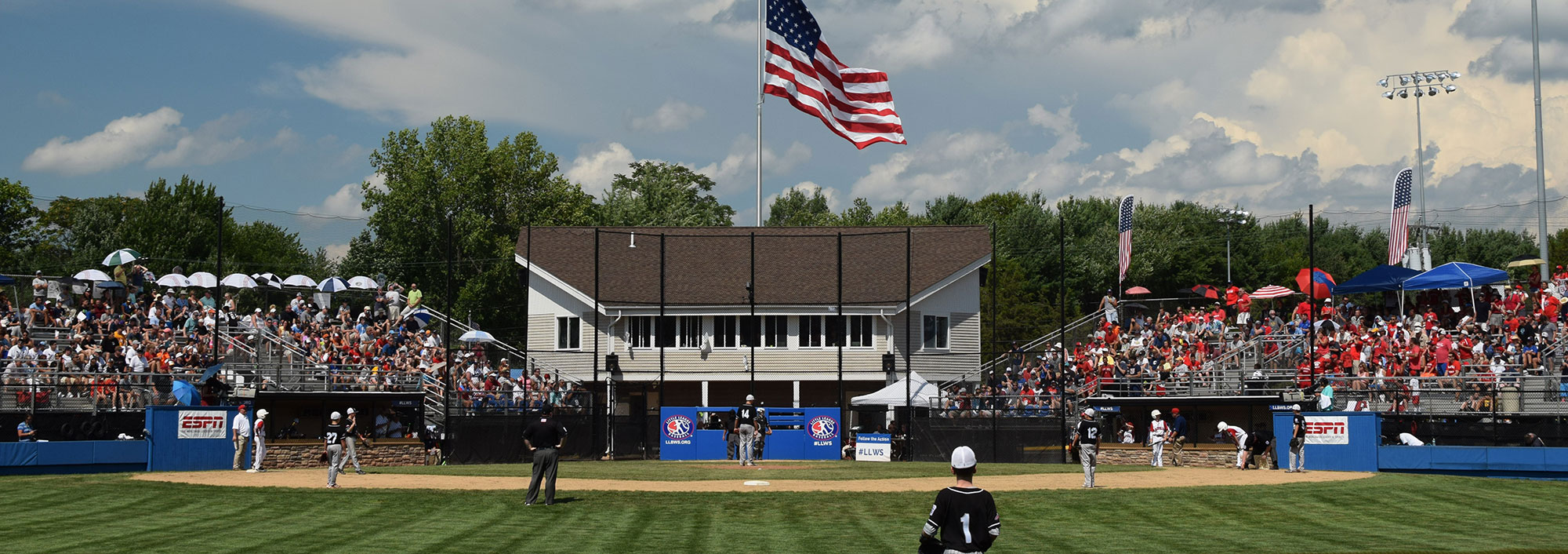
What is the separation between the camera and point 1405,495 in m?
24.7

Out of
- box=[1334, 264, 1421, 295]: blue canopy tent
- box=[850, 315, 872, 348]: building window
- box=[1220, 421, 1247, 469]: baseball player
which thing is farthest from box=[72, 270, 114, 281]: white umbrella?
box=[1334, 264, 1421, 295]: blue canopy tent

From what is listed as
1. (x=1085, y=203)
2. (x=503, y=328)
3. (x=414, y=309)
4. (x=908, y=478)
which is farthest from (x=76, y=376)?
(x=1085, y=203)

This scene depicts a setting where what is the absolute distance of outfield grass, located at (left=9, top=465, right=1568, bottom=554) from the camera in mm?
17266

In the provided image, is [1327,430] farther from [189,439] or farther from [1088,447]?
[189,439]

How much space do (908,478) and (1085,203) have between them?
65.3 metres

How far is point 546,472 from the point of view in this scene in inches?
883

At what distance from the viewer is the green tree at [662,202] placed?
283ft

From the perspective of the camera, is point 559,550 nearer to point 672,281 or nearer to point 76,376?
point 76,376

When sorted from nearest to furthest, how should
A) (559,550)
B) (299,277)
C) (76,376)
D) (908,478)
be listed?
(559,550), (908,478), (76,376), (299,277)

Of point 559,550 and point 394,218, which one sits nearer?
point 559,550

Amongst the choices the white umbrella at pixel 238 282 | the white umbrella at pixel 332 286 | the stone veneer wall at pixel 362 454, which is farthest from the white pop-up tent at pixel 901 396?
the white umbrella at pixel 238 282

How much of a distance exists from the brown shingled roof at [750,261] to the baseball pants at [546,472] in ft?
93.2

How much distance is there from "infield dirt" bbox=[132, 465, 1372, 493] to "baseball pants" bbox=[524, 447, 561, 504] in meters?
3.34

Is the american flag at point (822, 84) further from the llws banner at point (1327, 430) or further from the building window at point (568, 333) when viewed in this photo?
the building window at point (568, 333)
